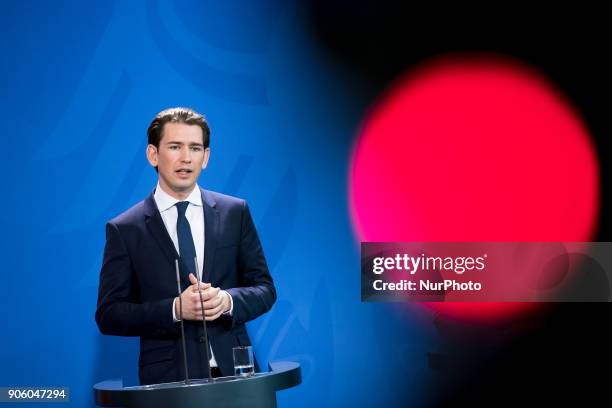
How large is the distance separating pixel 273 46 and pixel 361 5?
1.63 ft

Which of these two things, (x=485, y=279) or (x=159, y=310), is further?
(x=485, y=279)

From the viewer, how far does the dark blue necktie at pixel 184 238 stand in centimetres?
350

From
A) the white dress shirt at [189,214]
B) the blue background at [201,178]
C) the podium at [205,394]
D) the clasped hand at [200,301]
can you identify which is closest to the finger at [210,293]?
the clasped hand at [200,301]

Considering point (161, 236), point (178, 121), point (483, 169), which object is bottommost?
point (161, 236)

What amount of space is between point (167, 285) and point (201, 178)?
0.73m

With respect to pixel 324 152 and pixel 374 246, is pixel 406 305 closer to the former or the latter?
pixel 374 246

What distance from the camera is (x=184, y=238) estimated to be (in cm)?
353

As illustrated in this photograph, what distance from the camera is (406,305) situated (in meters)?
4.02

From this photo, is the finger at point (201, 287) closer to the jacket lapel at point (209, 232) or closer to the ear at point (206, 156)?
the jacket lapel at point (209, 232)

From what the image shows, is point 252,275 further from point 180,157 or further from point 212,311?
point 180,157

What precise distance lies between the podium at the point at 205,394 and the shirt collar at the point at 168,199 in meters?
1.05

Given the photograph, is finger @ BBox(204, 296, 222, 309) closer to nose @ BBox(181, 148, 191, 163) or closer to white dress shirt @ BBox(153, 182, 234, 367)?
white dress shirt @ BBox(153, 182, 234, 367)

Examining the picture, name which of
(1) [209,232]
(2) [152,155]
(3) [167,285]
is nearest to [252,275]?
(1) [209,232]

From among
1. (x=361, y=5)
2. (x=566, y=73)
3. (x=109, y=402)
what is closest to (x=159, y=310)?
(x=109, y=402)
